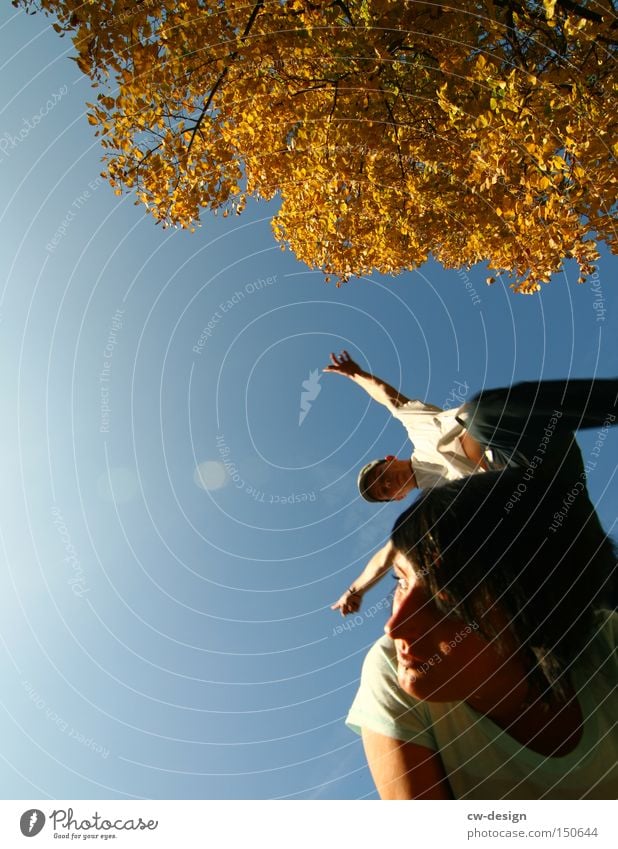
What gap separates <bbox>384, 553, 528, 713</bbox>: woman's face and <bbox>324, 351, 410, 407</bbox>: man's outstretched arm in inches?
139

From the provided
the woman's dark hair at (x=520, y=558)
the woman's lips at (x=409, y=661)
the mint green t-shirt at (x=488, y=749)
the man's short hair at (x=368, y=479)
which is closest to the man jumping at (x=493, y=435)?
the man's short hair at (x=368, y=479)

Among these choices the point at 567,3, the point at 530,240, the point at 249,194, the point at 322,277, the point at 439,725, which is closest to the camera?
the point at 439,725

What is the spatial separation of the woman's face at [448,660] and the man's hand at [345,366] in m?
3.83

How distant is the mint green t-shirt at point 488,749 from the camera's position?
12.7 feet

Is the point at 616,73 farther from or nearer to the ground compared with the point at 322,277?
nearer to the ground

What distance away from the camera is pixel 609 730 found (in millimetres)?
4039

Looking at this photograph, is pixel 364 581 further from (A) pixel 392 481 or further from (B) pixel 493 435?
(B) pixel 493 435

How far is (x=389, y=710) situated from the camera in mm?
3869

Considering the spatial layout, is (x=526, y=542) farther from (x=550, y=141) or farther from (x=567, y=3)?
(x=567, y=3)

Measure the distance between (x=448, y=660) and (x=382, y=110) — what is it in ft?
17.8

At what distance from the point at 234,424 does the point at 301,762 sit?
4.57 m

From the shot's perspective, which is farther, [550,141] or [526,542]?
[526,542]

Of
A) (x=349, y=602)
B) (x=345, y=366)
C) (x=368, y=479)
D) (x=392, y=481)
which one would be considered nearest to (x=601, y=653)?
(x=349, y=602)
